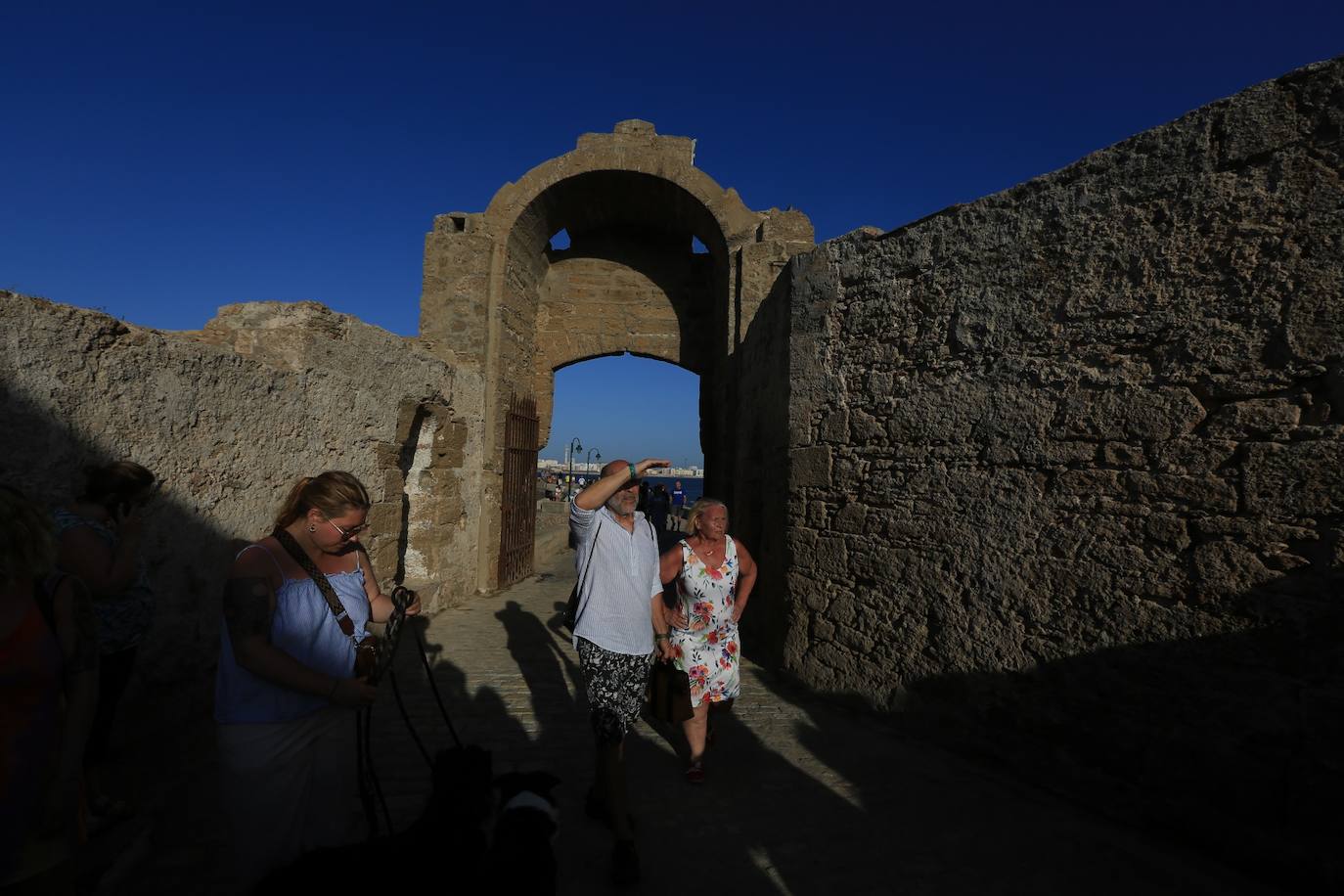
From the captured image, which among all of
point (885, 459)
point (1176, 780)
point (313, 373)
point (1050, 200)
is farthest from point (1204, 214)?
point (313, 373)

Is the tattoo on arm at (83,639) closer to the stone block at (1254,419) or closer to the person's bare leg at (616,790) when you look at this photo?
the person's bare leg at (616,790)

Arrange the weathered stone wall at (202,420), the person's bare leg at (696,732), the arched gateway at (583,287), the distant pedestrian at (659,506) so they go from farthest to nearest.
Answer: the distant pedestrian at (659,506) → the arched gateway at (583,287) → the person's bare leg at (696,732) → the weathered stone wall at (202,420)

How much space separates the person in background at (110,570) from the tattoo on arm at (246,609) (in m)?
1.13

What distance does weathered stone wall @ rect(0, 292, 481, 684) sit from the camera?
2.89m

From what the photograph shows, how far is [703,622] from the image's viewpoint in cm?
347

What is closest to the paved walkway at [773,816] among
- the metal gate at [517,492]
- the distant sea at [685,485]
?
the distant sea at [685,485]

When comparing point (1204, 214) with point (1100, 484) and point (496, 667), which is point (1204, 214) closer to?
point (1100, 484)

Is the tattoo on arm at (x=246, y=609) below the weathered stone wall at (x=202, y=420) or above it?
below

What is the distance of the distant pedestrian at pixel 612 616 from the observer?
276cm

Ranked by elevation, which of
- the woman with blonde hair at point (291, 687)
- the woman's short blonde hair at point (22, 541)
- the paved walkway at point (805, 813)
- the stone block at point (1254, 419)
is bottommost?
the paved walkway at point (805, 813)

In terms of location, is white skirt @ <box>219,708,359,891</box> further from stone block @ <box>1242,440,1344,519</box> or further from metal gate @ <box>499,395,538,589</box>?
metal gate @ <box>499,395,538,589</box>

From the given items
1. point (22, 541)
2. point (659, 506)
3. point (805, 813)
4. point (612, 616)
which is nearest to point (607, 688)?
point (612, 616)

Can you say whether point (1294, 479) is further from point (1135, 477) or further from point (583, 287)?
point (583, 287)

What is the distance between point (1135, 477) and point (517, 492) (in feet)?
23.3
